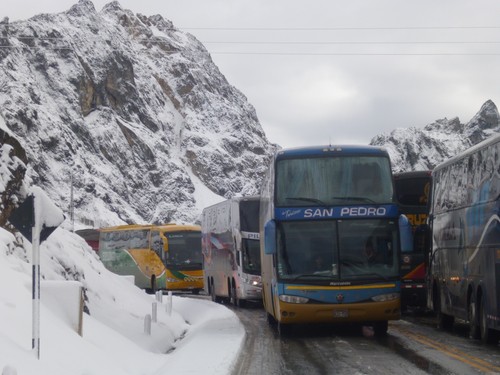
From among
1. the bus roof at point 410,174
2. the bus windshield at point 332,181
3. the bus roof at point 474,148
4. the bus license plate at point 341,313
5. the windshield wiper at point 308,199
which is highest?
the bus roof at point 410,174

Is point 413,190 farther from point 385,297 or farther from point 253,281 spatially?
point 385,297

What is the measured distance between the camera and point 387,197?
1964cm

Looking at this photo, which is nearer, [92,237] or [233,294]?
[233,294]

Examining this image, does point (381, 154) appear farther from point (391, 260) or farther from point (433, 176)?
point (433, 176)

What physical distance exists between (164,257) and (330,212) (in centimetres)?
2725

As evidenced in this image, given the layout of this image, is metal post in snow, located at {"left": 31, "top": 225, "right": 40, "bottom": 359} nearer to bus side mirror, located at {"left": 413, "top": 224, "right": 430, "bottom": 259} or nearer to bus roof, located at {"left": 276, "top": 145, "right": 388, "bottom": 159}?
bus roof, located at {"left": 276, "top": 145, "right": 388, "bottom": 159}

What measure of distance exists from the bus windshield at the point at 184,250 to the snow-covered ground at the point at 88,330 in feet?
67.0

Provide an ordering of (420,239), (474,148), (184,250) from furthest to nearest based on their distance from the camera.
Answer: (184,250)
(420,239)
(474,148)

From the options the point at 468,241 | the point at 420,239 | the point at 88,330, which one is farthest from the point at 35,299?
the point at 420,239

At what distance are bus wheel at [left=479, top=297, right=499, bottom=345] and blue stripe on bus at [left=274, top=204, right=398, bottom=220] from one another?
2843 millimetres

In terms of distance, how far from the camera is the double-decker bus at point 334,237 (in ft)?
63.1

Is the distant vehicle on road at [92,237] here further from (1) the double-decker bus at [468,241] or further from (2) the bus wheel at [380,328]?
(2) the bus wheel at [380,328]

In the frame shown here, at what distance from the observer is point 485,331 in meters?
17.5

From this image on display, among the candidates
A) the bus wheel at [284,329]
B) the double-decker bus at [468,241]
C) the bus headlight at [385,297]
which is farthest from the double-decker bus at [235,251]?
the bus headlight at [385,297]
